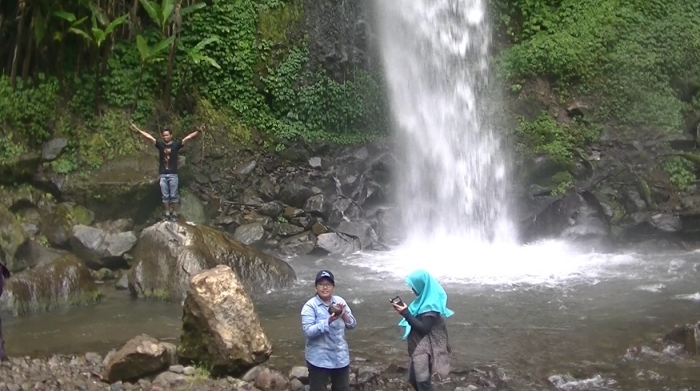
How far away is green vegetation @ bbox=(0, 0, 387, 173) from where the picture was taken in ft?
48.6

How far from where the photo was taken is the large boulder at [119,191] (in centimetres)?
1440

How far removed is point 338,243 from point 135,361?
23.5 feet

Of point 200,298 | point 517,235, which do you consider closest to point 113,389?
point 200,298

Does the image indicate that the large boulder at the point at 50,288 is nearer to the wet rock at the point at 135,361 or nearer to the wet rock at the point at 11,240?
the wet rock at the point at 11,240

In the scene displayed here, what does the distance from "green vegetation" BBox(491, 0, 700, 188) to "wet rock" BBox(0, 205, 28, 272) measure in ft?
33.5

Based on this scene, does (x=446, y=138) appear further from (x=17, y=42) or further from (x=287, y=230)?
(x=17, y=42)

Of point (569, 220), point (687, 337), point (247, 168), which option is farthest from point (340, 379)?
point (247, 168)

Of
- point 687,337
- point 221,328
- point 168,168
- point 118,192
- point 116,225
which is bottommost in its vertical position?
point 687,337

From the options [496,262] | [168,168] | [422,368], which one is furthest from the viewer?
[496,262]

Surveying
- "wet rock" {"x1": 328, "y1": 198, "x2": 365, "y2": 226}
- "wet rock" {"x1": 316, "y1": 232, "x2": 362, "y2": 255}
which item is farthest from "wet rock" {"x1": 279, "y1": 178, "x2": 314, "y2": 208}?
"wet rock" {"x1": 316, "y1": 232, "x2": 362, "y2": 255}

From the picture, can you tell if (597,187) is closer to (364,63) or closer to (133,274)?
(364,63)

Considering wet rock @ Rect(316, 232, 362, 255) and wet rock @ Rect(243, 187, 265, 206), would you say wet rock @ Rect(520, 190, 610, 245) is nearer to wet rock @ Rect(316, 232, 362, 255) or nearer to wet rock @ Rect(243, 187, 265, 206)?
wet rock @ Rect(316, 232, 362, 255)

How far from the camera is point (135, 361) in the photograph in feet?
25.9

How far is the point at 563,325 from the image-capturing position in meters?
10.0
